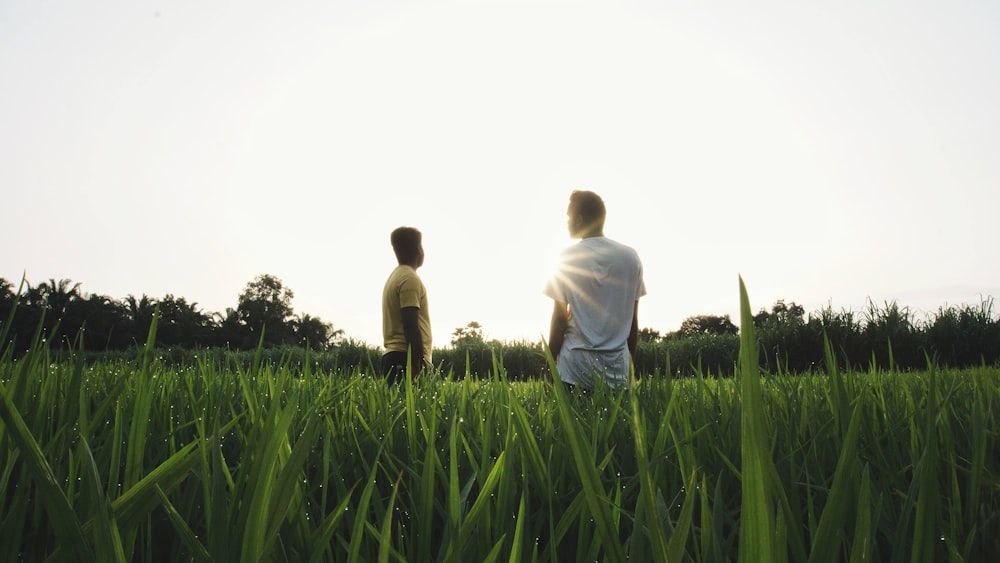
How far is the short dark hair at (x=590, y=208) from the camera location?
4012 mm

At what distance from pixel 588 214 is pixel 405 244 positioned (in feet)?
5.72

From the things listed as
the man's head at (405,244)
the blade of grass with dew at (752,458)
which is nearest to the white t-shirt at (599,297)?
the man's head at (405,244)


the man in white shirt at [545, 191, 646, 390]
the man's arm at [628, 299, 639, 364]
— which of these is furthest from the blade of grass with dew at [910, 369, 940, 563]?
the man's arm at [628, 299, 639, 364]

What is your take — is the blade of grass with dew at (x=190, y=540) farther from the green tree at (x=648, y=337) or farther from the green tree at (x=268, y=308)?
the green tree at (x=268, y=308)

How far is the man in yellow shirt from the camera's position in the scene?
183 inches

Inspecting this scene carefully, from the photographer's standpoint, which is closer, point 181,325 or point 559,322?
point 559,322

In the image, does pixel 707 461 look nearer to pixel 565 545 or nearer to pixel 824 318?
pixel 565 545

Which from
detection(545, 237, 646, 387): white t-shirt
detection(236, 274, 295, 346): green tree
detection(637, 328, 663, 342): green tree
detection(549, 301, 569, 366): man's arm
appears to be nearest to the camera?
detection(545, 237, 646, 387): white t-shirt

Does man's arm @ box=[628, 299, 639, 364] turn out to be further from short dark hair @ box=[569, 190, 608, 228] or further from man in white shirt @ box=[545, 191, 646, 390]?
short dark hair @ box=[569, 190, 608, 228]

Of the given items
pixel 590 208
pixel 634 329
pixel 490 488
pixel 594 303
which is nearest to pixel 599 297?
pixel 594 303

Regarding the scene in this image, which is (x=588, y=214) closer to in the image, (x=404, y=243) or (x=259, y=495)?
(x=404, y=243)

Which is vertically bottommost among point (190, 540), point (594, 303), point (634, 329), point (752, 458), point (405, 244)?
point (190, 540)

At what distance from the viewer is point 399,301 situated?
15.8ft

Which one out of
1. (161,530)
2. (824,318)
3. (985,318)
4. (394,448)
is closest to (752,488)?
(161,530)
